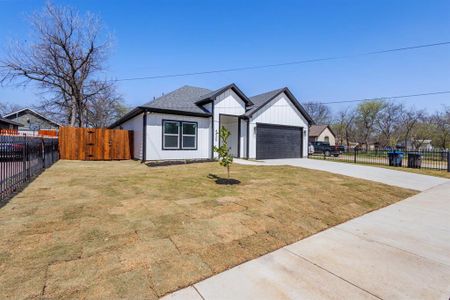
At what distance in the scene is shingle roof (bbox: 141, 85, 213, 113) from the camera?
13.1 metres

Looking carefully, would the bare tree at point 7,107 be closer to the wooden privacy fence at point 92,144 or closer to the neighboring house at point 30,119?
the neighboring house at point 30,119

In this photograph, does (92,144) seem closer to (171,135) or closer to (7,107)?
(171,135)

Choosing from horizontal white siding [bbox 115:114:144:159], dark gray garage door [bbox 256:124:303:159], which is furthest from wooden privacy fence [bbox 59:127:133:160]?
dark gray garage door [bbox 256:124:303:159]

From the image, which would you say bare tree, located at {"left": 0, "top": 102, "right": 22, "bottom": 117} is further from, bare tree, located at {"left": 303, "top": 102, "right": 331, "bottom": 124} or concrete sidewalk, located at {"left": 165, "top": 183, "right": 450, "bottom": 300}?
bare tree, located at {"left": 303, "top": 102, "right": 331, "bottom": 124}

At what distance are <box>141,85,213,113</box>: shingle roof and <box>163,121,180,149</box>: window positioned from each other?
945 mm

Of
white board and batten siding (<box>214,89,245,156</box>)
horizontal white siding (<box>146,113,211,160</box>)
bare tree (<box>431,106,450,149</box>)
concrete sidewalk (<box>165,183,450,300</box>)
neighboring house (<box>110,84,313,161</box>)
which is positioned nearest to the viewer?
concrete sidewalk (<box>165,183,450,300</box>)

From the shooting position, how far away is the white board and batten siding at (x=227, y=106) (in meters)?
14.2

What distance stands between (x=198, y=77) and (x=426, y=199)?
16431 mm

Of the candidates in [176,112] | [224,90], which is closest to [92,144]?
[176,112]

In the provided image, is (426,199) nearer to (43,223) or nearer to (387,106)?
(43,223)

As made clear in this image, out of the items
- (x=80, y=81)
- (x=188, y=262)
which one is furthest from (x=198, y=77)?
(x=188, y=262)

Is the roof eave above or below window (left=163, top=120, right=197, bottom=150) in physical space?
above

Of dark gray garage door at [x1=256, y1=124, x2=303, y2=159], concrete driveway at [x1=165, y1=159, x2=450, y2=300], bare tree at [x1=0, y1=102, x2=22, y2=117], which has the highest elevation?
bare tree at [x1=0, y1=102, x2=22, y2=117]

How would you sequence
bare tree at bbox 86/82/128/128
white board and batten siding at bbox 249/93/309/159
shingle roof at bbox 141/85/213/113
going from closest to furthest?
shingle roof at bbox 141/85/213/113
white board and batten siding at bbox 249/93/309/159
bare tree at bbox 86/82/128/128
